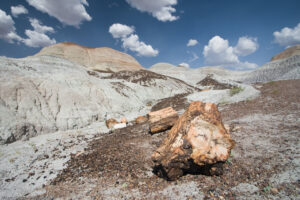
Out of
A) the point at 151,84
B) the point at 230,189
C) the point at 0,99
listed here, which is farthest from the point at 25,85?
the point at 151,84

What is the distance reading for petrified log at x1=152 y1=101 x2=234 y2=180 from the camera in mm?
3656

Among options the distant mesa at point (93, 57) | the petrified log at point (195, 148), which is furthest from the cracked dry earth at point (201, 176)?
the distant mesa at point (93, 57)

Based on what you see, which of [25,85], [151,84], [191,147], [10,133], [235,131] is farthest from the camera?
[151,84]

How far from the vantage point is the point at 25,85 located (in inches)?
493

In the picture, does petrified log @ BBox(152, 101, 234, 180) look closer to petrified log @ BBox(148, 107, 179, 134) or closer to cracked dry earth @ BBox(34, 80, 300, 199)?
cracked dry earth @ BBox(34, 80, 300, 199)

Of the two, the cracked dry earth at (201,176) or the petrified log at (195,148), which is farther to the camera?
the petrified log at (195,148)

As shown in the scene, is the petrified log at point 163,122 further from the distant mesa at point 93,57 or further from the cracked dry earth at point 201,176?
the distant mesa at point 93,57

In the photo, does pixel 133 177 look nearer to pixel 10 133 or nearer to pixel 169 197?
pixel 169 197

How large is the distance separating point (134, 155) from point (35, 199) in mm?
3225

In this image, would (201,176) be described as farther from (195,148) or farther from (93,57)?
(93,57)

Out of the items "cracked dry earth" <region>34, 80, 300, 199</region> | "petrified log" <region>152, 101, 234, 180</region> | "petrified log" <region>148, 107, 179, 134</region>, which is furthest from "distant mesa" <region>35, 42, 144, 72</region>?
"petrified log" <region>152, 101, 234, 180</region>

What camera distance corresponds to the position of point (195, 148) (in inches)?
147

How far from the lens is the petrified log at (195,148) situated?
3.66m

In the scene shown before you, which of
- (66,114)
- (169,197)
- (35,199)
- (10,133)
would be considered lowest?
(35,199)
